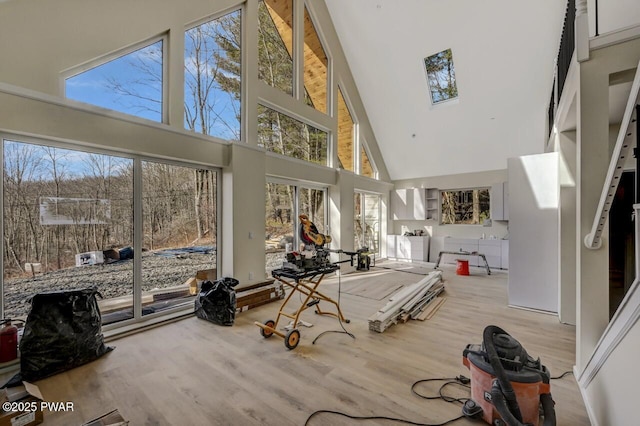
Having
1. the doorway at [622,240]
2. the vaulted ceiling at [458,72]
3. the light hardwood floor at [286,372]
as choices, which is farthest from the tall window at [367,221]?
the doorway at [622,240]

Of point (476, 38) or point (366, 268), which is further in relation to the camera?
point (366, 268)

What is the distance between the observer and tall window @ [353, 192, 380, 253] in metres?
8.04

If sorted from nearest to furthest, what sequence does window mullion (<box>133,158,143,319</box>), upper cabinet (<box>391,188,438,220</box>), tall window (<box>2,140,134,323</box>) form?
tall window (<box>2,140,134,323</box>), window mullion (<box>133,158,143,319</box>), upper cabinet (<box>391,188,438,220</box>)

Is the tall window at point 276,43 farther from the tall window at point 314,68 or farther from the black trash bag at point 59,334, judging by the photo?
the black trash bag at point 59,334

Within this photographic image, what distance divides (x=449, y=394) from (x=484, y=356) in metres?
0.56

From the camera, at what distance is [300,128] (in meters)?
6.19

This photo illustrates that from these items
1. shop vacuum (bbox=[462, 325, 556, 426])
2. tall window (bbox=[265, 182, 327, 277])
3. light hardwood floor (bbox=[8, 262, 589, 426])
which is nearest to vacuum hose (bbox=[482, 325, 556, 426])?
shop vacuum (bbox=[462, 325, 556, 426])

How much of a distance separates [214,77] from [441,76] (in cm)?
Answer: 528

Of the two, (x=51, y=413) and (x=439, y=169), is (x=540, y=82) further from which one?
(x=51, y=413)

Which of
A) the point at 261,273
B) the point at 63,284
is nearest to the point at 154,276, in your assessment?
the point at 63,284

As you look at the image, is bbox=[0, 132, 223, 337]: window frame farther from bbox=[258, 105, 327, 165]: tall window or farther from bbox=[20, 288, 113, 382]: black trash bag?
bbox=[258, 105, 327, 165]: tall window

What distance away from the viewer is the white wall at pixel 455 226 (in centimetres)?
761

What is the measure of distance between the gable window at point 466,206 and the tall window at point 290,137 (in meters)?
4.34

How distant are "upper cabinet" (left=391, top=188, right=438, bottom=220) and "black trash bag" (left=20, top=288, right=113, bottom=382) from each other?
26.0 feet
